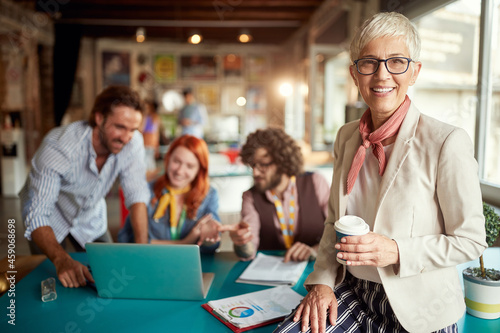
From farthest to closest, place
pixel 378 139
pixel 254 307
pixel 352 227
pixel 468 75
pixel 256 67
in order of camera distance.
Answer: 1. pixel 256 67
2. pixel 468 75
3. pixel 254 307
4. pixel 378 139
5. pixel 352 227

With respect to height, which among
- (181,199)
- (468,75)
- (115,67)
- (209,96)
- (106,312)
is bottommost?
(106,312)

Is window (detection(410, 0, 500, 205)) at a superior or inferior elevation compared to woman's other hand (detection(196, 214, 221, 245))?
superior

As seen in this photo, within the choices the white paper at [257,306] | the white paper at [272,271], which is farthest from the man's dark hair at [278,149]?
the white paper at [257,306]

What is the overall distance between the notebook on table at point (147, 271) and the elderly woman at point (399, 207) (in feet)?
1.52

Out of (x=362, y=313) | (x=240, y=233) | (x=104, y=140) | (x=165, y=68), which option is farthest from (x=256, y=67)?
(x=362, y=313)

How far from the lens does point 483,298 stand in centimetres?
150

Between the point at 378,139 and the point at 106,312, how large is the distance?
1.21 meters

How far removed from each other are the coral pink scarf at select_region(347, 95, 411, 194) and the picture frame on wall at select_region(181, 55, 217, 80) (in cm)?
1100

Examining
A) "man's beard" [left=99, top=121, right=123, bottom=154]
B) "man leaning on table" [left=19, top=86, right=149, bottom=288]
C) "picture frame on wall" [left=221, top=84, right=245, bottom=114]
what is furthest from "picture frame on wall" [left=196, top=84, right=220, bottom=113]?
"man's beard" [left=99, top=121, right=123, bottom=154]

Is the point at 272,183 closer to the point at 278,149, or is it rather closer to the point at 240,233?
the point at 278,149

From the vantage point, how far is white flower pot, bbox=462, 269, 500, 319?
4.91 feet

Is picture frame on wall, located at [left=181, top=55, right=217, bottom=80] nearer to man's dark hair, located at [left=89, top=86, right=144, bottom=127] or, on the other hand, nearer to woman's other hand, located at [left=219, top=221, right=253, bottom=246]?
man's dark hair, located at [left=89, top=86, right=144, bottom=127]

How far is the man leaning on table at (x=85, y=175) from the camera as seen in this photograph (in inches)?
86.7

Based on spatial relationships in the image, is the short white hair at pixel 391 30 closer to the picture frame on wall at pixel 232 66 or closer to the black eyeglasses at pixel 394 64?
the black eyeglasses at pixel 394 64
